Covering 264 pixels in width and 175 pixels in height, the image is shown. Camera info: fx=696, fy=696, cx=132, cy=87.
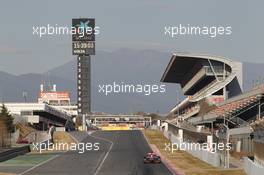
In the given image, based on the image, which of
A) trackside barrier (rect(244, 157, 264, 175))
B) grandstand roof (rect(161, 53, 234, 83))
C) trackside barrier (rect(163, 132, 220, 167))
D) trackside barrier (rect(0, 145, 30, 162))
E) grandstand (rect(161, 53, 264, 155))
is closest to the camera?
trackside barrier (rect(244, 157, 264, 175))

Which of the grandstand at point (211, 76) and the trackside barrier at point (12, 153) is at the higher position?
the grandstand at point (211, 76)

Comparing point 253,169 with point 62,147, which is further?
point 62,147

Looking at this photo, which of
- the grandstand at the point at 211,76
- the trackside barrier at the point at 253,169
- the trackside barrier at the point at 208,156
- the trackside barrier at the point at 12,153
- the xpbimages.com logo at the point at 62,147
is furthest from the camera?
the grandstand at the point at 211,76

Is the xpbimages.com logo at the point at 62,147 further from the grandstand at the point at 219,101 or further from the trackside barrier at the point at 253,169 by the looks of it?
the trackside barrier at the point at 253,169

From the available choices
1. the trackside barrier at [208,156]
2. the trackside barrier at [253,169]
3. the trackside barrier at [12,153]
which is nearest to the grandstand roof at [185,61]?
the trackside barrier at [12,153]

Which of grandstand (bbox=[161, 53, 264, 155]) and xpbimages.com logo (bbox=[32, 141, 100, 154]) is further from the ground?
grandstand (bbox=[161, 53, 264, 155])

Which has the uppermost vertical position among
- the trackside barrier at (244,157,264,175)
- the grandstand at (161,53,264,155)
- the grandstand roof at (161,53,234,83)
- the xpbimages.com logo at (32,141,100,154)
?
the grandstand roof at (161,53,234,83)

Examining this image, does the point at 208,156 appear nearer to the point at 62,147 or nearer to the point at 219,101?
the point at 62,147

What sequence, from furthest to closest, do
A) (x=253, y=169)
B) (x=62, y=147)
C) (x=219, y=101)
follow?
(x=219, y=101) < (x=62, y=147) < (x=253, y=169)

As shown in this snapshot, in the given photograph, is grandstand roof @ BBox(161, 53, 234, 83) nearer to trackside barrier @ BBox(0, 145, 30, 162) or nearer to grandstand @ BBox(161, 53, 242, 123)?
grandstand @ BBox(161, 53, 242, 123)

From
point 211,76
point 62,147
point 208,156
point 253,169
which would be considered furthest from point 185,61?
point 253,169

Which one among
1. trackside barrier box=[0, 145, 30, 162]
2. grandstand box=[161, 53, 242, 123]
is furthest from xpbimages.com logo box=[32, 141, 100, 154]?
grandstand box=[161, 53, 242, 123]

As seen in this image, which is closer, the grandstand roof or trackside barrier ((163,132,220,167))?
trackside barrier ((163,132,220,167))

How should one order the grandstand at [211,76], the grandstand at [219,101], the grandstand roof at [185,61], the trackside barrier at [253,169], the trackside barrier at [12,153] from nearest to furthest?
the trackside barrier at [253,169] < the trackside barrier at [12,153] < the grandstand at [219,101] < the grandstand at [211,76] < the grandstand roof at [185,61]
